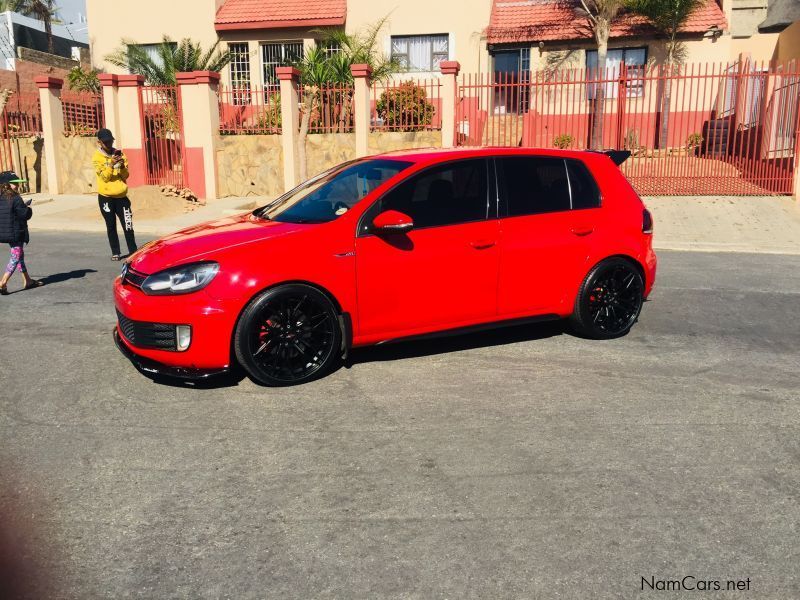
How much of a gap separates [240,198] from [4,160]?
7.17 meters

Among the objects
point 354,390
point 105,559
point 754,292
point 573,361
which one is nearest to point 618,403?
point 573,361

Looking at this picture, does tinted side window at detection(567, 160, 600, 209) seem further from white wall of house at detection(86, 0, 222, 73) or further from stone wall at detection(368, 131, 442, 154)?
white wall of house at detection(86, 0, 222, 73)

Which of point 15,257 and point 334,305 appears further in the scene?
point 15,257

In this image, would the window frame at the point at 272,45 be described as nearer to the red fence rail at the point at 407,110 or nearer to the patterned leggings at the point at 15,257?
the red fence rail at the point at 407,110

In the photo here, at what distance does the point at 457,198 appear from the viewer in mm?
6023

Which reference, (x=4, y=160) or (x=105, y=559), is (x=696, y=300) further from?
(x=4, y=160)

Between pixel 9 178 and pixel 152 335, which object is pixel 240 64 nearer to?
pixel 9 178

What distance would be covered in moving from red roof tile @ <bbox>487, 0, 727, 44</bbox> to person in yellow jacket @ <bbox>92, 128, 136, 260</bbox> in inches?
655

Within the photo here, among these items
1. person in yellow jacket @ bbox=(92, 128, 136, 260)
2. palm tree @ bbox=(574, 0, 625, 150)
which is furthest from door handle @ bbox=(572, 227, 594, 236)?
palm tree @ bbox=(574, 0, 625, 150)

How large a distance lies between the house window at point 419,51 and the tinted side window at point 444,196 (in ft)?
67.4

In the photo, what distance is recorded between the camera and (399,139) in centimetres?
1997

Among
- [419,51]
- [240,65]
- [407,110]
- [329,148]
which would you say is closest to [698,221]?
[407,110]

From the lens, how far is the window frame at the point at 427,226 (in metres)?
5.65

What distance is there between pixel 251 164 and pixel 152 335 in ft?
52.4
